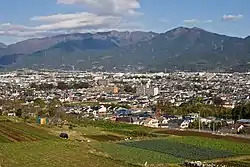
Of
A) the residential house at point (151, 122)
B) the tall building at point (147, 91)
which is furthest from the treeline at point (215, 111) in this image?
the tall building at point (147, 91)

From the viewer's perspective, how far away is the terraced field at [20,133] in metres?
28.3

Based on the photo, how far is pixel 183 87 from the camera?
85125mm

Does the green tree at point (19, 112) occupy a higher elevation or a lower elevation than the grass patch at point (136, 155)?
lower

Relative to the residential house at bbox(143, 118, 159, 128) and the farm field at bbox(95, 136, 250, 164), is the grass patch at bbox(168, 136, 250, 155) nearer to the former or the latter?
the farm field at bbox(95, 136, 250, 164)

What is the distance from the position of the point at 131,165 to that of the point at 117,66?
177 m

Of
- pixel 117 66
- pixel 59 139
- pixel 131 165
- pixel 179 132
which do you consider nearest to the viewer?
pixel 131 165

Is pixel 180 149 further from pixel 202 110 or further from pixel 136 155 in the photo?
pixel 202 110

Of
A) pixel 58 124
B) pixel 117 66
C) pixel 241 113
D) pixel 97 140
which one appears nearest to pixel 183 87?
pixel 241 113

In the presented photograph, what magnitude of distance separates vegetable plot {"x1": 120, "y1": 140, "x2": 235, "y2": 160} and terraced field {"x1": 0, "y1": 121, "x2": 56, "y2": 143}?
5.99 meters

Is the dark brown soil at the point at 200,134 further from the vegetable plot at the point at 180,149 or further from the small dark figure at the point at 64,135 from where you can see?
the small dark figure at the point at 64,135

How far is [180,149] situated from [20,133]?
38.8ft

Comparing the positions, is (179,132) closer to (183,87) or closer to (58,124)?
(58,124)

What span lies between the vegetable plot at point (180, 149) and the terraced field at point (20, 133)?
19.7 feet

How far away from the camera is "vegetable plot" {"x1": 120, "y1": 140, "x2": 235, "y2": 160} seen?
74.1ft
